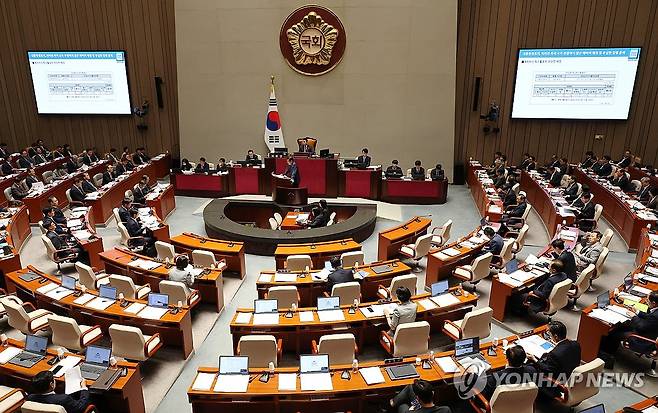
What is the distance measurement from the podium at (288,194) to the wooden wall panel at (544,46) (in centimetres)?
748

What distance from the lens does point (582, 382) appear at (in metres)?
5.48

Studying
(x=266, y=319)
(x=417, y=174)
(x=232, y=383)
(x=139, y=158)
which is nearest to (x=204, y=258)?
(x=266, y=319)

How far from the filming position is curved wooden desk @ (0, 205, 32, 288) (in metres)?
8.98

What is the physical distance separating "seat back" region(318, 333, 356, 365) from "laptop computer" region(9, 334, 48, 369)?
11.9ft

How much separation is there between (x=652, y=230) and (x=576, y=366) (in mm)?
6194

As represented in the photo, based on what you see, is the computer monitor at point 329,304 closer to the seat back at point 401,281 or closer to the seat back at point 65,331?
the seat back at point 401,281

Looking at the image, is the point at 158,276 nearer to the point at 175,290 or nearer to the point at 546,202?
the point at 175,290

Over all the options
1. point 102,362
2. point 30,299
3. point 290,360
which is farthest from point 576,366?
point 30,299

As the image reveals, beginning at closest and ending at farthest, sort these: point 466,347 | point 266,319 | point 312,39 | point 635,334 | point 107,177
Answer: point 466,347
point 635,334
point 266,319
point 107,177
point 312,39

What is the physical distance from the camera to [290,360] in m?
7.10

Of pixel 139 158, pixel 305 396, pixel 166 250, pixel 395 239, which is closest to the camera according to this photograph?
pixel 305 396

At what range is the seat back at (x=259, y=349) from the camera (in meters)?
6.04

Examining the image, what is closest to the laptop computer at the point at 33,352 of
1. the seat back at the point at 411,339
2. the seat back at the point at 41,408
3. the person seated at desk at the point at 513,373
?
the seat back at the point at 41,408

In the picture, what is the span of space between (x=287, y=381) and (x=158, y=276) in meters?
4.20
